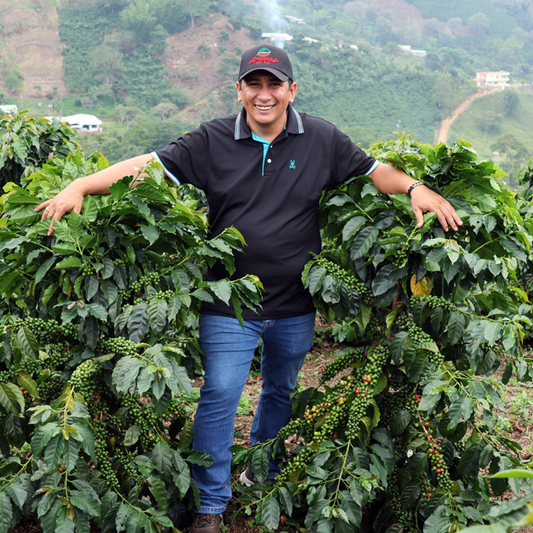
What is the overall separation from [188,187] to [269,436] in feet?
8.62

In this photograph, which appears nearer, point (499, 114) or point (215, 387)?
point (215, 387)

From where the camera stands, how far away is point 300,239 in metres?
2.61

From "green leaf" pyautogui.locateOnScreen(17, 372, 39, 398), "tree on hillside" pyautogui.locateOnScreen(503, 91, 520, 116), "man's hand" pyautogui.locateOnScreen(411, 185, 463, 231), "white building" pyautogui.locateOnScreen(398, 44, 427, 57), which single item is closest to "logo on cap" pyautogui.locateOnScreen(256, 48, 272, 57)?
"man's hand" pyautogui.locateOnScreen(411, 185, 463, 231)

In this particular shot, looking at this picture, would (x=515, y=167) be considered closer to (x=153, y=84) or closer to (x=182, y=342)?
(x=153, y=84)

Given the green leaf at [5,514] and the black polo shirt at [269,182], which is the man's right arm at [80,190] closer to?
the black polo shirt at [269,182]

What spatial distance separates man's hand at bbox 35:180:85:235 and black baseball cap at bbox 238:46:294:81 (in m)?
0.84

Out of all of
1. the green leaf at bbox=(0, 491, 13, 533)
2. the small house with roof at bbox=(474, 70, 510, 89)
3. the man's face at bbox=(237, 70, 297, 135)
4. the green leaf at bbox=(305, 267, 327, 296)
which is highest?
the man's face at bbox=(237, 70, 297, 135)

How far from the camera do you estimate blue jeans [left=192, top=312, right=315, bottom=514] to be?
2.53 metres

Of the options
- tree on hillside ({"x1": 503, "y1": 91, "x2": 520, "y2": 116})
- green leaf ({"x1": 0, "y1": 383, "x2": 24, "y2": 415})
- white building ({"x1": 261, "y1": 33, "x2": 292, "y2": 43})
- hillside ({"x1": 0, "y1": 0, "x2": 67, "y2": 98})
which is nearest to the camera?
green leaf ({"x1": 0, "y1": 383, "x2": 24, "y2": 415})

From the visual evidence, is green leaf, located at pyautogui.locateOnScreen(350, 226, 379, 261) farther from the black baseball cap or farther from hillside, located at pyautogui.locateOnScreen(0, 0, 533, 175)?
hillside, located at pyautogui.locateOnScreen(0, 0, 533, 175)

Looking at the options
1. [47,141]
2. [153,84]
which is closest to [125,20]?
[153,84]

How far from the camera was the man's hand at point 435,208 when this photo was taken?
2348mm

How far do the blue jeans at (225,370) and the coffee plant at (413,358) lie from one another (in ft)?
0.52

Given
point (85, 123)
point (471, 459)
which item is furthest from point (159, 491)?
point (85, 123)
